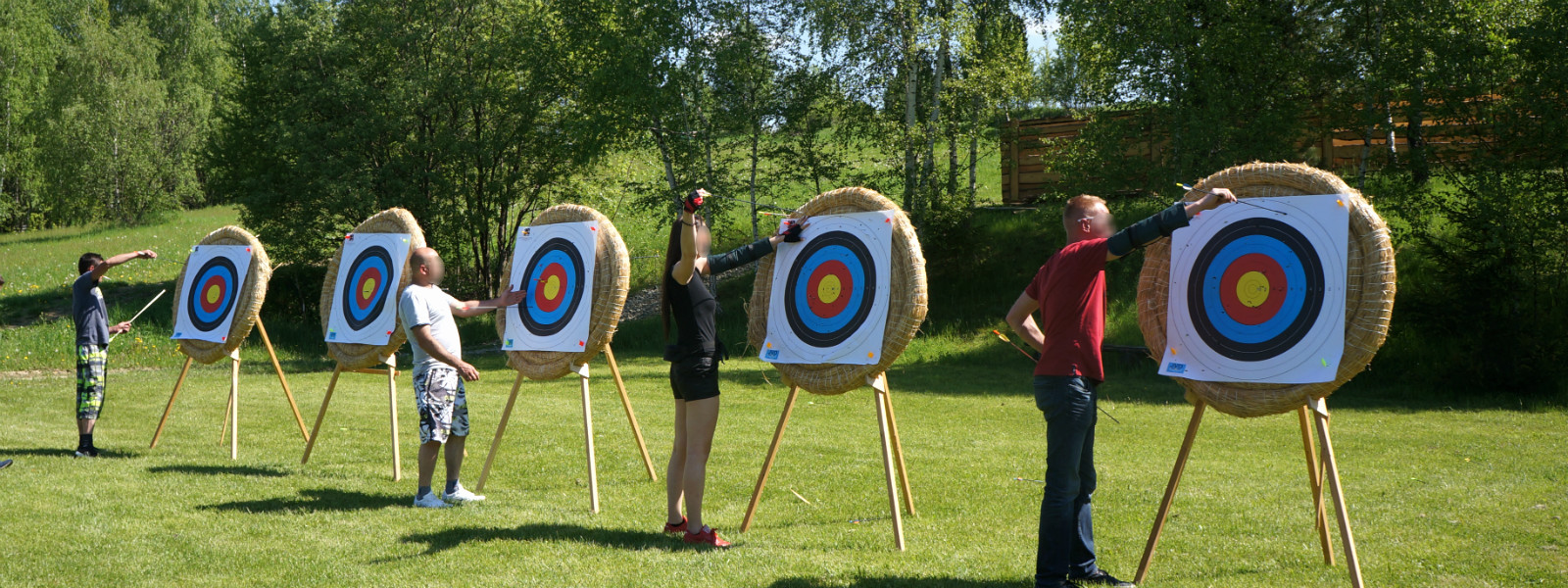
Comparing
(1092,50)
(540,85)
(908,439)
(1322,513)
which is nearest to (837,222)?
(1322,513)

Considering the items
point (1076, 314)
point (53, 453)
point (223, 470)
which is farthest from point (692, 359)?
point (53, 453)

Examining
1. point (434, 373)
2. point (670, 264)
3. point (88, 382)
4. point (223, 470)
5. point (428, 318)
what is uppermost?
point (670, 264)

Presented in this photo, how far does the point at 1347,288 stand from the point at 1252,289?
396 mm

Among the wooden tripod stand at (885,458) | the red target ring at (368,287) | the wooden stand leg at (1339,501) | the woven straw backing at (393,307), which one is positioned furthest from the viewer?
the red target ring at (368,287)

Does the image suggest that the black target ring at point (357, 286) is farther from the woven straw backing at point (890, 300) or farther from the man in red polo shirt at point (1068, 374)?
the man in red polo shirt at point (1068, 374)

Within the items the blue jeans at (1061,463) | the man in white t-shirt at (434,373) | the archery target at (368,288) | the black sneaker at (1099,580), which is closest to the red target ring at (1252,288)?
the blue jeans at (1061,463)

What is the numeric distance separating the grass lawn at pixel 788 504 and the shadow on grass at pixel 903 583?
23mm

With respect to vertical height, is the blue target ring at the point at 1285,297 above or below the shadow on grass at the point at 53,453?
above

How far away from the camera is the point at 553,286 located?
6.48m

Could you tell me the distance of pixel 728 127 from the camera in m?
18.1

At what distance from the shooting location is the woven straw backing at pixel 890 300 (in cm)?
497

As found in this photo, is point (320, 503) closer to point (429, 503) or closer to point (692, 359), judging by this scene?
point (429, 503)

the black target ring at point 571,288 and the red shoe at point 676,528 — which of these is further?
the black target ring at point 571,288

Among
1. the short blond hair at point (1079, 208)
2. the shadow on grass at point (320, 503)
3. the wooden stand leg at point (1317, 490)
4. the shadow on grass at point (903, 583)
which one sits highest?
the short blond hair at point (1079, 208)
